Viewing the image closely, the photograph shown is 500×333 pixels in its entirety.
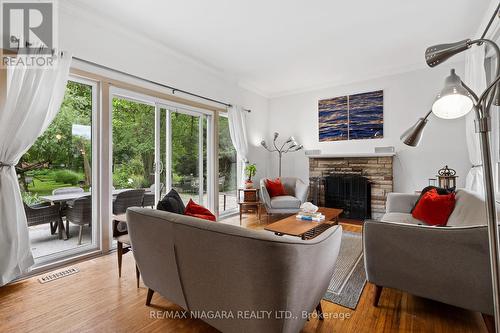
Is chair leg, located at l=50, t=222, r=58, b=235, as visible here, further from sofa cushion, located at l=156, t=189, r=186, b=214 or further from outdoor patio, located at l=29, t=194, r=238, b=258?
sofa cushion, located at l=156, t=189, r=186, b=214

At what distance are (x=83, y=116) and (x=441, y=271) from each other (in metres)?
3.73

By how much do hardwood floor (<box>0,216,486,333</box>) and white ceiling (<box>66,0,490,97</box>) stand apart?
9.47 ft

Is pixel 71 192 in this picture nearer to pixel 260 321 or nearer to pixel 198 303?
pixel 198 303

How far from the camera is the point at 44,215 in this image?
2619 mm

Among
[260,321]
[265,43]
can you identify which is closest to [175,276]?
[260,321]

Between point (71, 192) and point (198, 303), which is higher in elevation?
point (71, 192)

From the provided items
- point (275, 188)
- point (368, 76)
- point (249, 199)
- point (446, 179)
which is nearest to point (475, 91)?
point (446, 179)

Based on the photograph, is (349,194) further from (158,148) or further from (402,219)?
(158,148)

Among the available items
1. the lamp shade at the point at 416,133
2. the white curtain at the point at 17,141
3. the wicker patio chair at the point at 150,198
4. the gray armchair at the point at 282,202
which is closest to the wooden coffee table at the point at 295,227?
the gray armchair at the point at 282,202

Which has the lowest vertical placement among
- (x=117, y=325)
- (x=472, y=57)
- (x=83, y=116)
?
(x=117, y=325)

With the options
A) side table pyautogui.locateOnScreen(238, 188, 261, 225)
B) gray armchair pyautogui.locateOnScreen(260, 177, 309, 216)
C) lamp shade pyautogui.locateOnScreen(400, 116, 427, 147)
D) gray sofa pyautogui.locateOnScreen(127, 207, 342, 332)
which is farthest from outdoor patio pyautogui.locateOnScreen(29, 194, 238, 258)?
lamp shade pyautogui.locateOnScreen(400, 116, 427, 147)

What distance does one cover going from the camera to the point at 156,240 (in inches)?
60.3

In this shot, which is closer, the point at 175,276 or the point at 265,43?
the point at 175,276

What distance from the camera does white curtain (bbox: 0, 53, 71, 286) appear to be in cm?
213
